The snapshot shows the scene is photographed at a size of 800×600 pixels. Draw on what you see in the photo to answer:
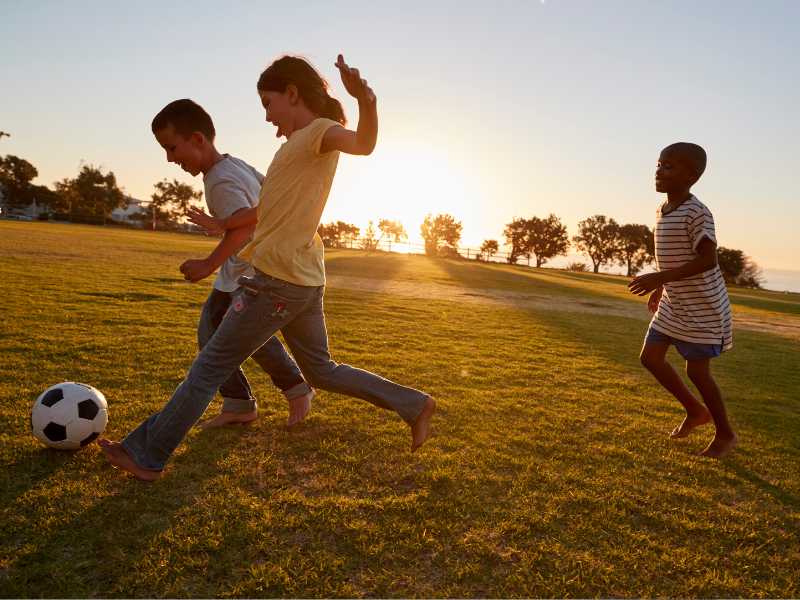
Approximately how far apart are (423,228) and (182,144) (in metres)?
91.0

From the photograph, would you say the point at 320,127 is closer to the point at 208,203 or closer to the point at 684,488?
the point at 208,203

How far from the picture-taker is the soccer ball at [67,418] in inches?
115

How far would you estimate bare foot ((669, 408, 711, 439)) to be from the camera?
3924 millimetres

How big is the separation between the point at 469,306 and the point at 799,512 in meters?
9.82

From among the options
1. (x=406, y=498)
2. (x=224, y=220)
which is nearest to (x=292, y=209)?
(x=224, y=220)

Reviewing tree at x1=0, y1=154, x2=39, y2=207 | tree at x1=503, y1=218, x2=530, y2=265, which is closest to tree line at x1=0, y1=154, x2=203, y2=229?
tree at x1=0, y1=154, x2=39, y2=207

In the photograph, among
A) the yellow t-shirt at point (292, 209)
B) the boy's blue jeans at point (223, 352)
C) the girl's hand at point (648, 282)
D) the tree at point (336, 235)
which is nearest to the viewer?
the yellow t-shirt at point (292, 209)

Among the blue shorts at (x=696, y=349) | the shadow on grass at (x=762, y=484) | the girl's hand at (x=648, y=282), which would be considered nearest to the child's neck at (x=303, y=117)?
the girl's hand at (x=648, y=282)

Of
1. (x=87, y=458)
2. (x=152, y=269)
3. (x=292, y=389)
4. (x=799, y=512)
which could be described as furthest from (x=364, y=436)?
(x=152, y=269)

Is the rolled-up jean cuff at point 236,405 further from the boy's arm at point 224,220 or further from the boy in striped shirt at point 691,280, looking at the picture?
the boy in striped shirt at point 691,280

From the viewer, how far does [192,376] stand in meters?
2.70

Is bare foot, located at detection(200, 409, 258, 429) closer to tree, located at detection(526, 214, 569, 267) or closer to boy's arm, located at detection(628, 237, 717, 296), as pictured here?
boy's arm, located at detection(628, 237, 717, 296)

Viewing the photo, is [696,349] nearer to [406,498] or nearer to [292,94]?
[406,498]

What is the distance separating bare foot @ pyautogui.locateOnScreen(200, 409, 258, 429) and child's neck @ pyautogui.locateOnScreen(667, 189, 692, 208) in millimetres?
3312
